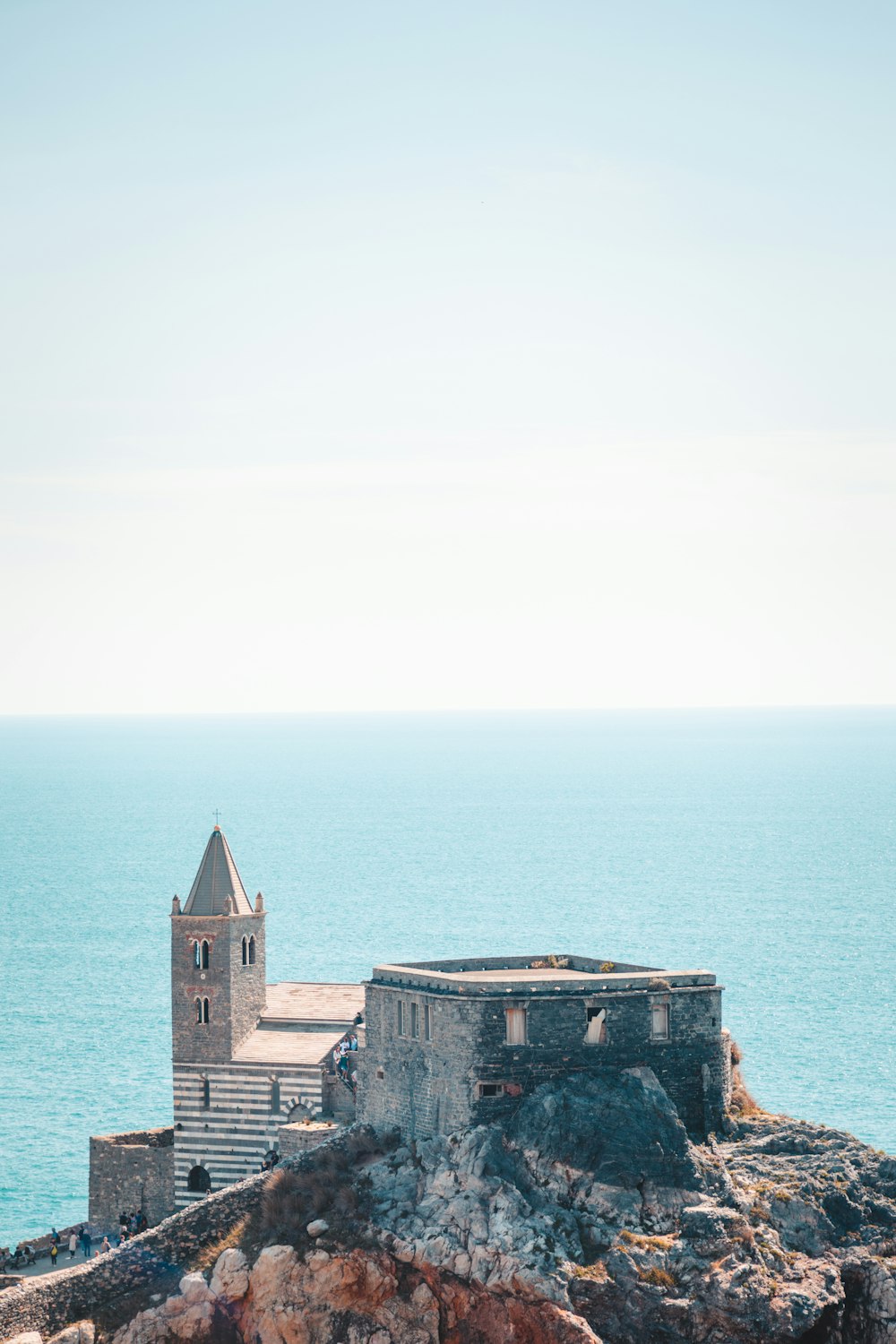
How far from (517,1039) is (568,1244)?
7.89 meters

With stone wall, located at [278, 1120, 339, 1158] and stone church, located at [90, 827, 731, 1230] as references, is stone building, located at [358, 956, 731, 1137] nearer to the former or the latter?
stone church, located at [90, 827, 731, 1230]

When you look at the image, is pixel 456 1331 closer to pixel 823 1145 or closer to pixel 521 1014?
pixel 521 1014

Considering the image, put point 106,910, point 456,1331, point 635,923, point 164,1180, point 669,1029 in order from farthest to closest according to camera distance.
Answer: point 106,910
point 635,923
point 164,1180
point 669,1029
point 456,1331

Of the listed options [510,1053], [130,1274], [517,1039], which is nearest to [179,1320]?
[130,1274]

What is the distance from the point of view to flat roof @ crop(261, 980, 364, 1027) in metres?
73.8

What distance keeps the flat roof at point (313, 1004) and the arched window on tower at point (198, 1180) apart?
6.60m

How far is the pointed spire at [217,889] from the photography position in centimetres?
7188

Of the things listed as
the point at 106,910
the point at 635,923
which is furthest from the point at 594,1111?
the point at 106,910

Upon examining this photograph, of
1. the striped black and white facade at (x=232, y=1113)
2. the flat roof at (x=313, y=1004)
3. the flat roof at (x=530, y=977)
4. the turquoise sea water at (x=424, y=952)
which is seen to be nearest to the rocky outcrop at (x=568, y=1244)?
the flat roof at (x=530, y=977)

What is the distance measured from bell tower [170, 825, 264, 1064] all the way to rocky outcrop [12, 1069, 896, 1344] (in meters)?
9.39

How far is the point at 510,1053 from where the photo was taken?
6244 centimetres

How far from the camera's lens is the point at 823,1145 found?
63.1 metres

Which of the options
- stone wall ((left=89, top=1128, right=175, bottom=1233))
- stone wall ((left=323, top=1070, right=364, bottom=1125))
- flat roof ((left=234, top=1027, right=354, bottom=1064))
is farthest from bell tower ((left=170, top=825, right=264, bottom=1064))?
stone wall ((left=323, top=1070, right=364, bottom=1125))

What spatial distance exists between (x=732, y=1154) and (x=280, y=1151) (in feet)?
54.2
